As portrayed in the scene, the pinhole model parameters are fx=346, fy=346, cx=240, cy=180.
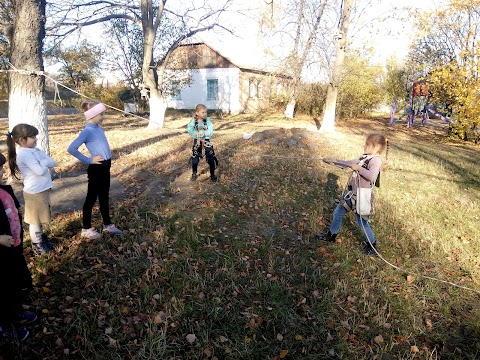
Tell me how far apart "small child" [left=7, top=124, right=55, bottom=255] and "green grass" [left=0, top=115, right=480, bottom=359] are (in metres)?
0.49

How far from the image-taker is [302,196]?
716 cm

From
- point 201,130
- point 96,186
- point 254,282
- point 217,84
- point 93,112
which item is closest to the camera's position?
point 254,282

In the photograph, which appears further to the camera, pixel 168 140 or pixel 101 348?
pixel 168 140

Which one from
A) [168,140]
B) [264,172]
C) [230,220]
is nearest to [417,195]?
[264,172]

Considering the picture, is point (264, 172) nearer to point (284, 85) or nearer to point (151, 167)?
point (151, 167)

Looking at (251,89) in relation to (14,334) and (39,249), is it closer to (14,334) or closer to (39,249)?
(39,249)

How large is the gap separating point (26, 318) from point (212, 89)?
29.1 meters

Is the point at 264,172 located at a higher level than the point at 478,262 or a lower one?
higher

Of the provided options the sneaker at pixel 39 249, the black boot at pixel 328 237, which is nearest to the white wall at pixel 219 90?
the black boot at pixel 328 237

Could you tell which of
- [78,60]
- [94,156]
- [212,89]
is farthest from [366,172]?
[212,89]

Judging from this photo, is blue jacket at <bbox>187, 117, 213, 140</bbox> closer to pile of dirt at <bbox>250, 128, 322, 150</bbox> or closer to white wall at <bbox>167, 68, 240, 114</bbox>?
pile of dirt at <bbox>250, 128, 322, 150</bbox>

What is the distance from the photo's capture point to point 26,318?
122 inches

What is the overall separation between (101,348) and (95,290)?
2.55ft

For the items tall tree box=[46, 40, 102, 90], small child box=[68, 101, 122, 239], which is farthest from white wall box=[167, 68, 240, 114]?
small child box=[68, 101, 122, 239]
